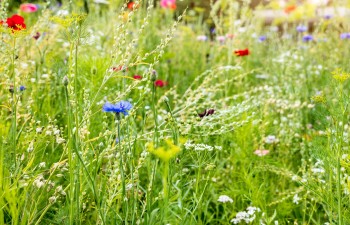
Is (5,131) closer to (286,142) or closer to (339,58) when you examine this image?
(286,142)

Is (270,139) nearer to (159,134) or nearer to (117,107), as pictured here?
(159,134)

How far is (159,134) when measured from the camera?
192 cm

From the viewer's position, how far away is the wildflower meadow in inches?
61.6

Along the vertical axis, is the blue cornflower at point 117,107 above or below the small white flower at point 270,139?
above

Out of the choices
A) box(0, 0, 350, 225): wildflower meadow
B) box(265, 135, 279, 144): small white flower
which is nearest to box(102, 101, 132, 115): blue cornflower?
box(0, 0, 350, 225): wildflower meadow

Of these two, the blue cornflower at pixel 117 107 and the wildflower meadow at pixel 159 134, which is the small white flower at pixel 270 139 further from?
the blue cornflower at pixel 117 107

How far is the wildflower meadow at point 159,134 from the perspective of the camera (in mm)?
1565

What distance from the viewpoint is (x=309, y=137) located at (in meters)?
2.84

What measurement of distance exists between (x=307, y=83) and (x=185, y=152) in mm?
1820

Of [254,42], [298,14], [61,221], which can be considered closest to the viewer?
[61,221]

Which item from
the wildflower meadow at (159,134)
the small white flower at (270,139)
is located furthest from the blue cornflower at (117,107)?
the small white flower at (270,139)

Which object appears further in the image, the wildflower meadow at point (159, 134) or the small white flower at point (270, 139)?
the small white flower at point (270, 139)

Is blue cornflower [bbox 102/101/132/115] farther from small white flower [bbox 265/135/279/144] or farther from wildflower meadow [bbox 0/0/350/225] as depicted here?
small white flower [bbox 265/135/279/144]

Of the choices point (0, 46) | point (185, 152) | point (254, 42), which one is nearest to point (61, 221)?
point (185, 152)
